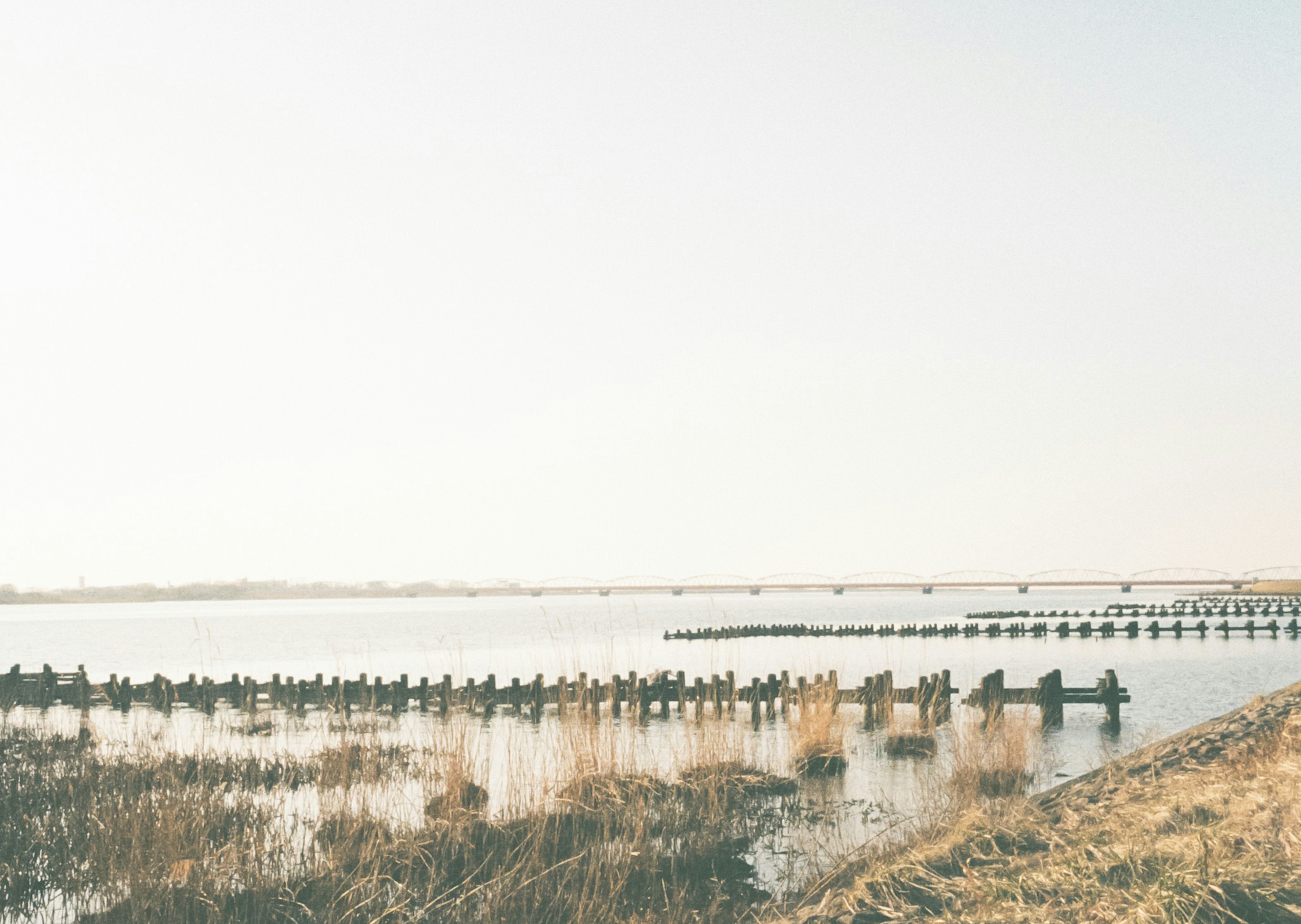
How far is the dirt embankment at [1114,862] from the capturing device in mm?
4828

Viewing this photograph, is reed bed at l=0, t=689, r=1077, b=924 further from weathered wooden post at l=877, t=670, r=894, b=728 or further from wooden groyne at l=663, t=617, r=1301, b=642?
wooden groyne at l=663, t=617, r=1301, b=642

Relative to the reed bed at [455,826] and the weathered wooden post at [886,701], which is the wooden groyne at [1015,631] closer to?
the weathered wooden post at [886,701]

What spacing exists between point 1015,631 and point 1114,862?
175 feet

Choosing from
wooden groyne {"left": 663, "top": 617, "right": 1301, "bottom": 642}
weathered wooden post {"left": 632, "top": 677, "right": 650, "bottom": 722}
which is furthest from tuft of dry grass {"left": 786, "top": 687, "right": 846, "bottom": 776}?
wooden groyne {"left": 663, "top": 617, "right": 1301, "bottom": 642}

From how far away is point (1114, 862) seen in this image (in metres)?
5.52

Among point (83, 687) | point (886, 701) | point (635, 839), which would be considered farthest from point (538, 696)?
point (83, 687)

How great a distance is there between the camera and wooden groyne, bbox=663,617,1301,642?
164 ft

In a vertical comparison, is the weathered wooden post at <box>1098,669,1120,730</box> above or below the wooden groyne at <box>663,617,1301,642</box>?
above

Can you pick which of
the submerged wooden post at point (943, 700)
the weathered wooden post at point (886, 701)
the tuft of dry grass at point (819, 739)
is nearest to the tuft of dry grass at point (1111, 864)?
the tuft of dry grass at point (819, 739)

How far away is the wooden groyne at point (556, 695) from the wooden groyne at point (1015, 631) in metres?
29.5

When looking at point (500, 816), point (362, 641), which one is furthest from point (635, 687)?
point (362, 641)

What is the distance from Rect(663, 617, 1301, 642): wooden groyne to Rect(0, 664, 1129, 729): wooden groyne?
2947 centimetres

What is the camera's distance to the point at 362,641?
55.8 metres

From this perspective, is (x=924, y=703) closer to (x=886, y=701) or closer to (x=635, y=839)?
(x=886, y=701)
